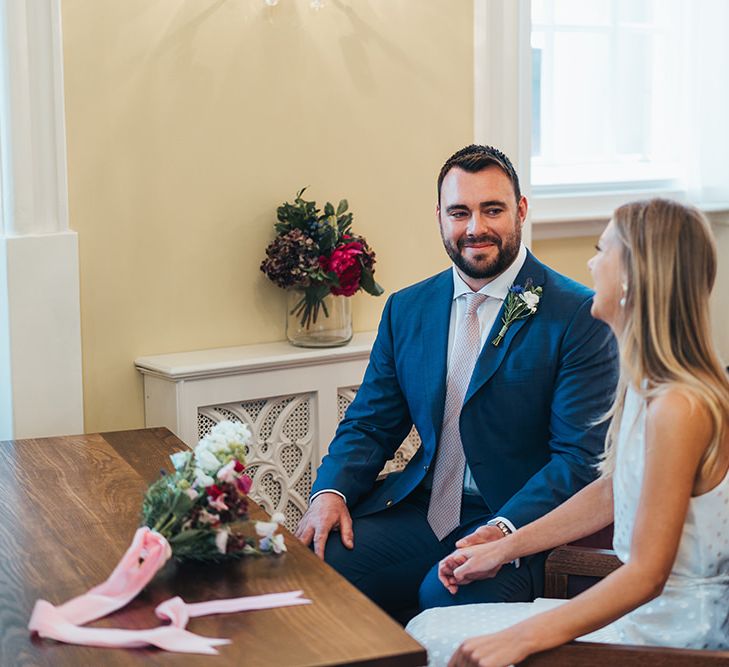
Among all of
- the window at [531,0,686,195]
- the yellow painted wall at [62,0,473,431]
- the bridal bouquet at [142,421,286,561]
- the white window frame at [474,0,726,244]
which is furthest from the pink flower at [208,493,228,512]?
the window at [531,0,686,195]

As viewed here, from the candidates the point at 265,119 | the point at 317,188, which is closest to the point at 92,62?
the point at 265,119

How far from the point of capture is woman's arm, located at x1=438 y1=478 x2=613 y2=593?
209cm

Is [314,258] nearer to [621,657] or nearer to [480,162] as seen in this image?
[480,162]

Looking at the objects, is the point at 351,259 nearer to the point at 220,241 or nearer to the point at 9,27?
the point at 220,241

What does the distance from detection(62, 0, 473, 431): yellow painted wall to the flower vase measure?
12 centimetres

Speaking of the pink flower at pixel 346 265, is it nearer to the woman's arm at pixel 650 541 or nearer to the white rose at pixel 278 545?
the white rose at pixel 278 545

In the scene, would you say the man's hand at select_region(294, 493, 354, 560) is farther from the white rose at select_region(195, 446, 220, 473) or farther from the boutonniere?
the white rose at select_region(195, 446, 220, 473)

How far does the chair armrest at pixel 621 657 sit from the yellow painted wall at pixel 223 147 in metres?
1.78

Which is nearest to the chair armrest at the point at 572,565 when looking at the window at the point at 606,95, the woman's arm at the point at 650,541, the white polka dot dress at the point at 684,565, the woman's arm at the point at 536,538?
the woman's arm at the point at 536,538

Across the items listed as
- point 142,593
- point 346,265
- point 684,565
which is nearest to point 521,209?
point 346,265

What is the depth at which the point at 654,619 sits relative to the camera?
5.97 feet

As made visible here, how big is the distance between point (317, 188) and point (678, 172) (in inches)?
64.5

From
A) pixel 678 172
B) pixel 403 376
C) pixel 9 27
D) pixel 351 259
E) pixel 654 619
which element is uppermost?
pixel 9 27

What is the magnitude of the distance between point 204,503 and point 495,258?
109cm
